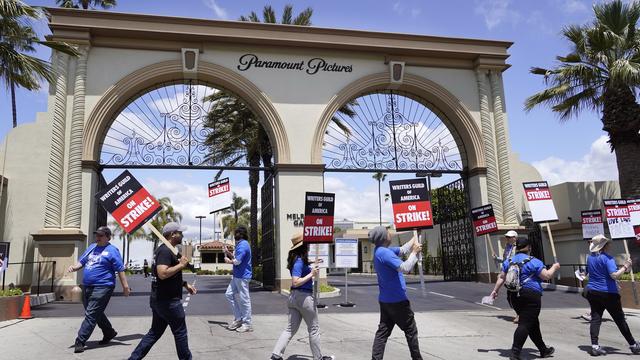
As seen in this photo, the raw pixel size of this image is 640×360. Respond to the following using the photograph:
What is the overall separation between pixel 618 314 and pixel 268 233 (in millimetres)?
12466

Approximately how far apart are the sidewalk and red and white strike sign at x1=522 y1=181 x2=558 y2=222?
7.30 ft

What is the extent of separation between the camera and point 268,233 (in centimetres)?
1842

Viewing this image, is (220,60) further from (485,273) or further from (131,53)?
(485,273)

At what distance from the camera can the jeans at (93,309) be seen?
7.40 metres

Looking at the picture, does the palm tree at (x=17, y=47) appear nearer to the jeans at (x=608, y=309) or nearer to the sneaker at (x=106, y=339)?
the sneaker at (x=106, y=339)

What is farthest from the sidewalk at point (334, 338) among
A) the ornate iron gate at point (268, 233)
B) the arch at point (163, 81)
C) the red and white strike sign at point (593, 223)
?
the arch at point (163, 81)

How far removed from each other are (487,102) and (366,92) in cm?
465

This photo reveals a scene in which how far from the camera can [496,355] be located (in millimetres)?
7531

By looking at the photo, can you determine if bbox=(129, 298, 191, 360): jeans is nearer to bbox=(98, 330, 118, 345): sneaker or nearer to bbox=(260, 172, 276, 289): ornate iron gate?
bbox=(98, 330, 118, 345): sneaker

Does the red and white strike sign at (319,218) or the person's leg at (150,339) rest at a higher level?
the red and white strike sign at (319,218)

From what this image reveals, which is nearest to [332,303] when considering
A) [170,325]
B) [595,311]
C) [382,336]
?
[595,311]

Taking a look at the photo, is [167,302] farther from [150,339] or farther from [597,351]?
[597,351]

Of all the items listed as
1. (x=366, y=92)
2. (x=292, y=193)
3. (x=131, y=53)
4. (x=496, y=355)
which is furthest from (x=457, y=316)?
(x=131, y=53)

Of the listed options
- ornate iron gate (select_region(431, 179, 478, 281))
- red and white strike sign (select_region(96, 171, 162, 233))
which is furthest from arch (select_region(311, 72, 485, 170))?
red and white strike sign (select_region(96, 171, 162, 233))
